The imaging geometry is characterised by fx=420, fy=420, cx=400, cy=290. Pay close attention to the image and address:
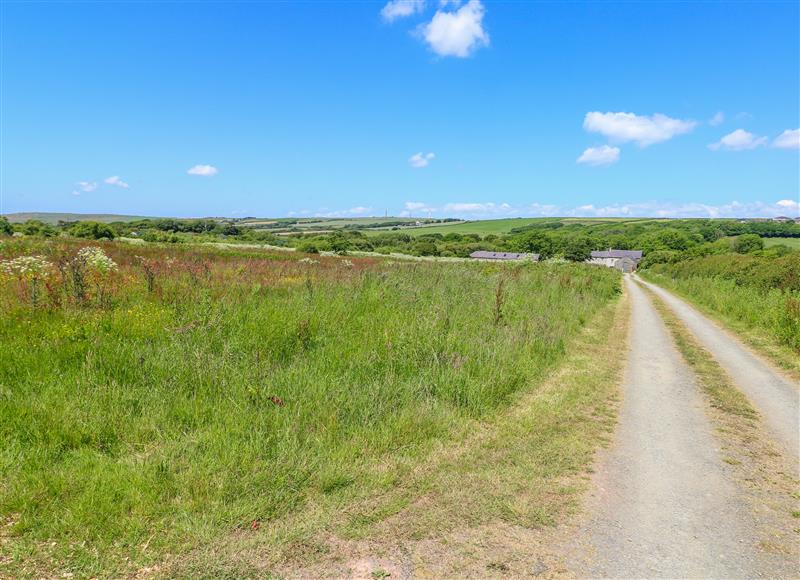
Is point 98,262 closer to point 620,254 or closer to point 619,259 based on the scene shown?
point 619,259

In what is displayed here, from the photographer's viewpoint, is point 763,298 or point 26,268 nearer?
point 26,268

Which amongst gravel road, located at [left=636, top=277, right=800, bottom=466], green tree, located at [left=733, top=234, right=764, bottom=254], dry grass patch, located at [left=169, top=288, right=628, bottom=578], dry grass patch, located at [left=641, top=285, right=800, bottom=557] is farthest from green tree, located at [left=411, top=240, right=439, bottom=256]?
dry grass patch, located at [left=169, top=288, right=628, bottom=578]

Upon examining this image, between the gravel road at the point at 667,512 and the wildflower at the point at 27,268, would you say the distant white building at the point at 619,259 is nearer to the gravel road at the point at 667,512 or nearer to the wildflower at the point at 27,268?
the gravel road at the point at 667,512

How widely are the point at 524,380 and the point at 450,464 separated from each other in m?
3.30

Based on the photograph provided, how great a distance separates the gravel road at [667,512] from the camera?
3162 millimetres

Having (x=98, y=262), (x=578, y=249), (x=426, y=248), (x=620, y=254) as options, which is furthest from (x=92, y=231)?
(x=620, y=254)

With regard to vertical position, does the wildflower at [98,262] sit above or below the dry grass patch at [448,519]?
above

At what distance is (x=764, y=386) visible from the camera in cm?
822

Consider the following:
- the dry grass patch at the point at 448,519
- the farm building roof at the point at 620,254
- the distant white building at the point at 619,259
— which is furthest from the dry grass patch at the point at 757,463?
the farm building roof at the point at 620,254

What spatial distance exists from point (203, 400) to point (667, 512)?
501cm

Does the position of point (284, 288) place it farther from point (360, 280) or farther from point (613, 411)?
point (613, 411)

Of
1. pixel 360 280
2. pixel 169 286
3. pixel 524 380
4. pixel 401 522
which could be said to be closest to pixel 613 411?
pixel 524 380

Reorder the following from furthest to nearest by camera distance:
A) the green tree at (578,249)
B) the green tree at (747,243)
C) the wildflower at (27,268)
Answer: the green tree at (578,249), the green tree at (747,243), the wildflower at (27,268)

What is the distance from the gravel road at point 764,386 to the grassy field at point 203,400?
3.26 meters
